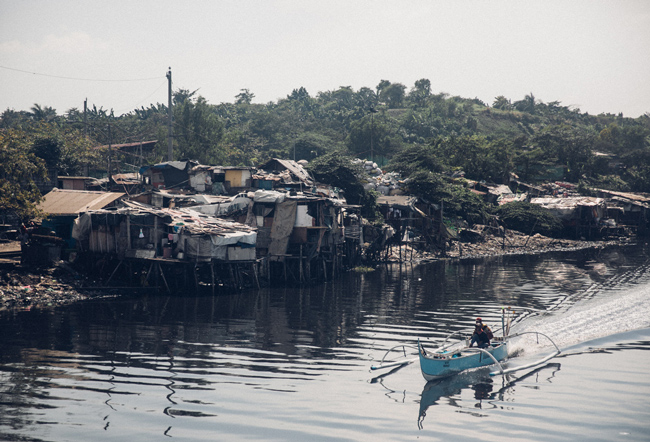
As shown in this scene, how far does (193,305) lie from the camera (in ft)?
97.6

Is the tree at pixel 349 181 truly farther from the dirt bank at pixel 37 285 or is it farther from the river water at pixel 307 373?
the dirt bank at pixel 37 285

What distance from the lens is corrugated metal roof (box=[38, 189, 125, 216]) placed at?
1390 inches


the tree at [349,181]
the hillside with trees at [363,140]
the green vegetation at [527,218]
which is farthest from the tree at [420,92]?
the tree at [349,181]

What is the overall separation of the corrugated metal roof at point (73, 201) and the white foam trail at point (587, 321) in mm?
25853

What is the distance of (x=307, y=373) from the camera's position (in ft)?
61.9

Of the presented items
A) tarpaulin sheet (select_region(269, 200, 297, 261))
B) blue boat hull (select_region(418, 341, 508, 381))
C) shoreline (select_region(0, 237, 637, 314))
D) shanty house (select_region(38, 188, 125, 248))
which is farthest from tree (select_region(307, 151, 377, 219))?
blue boat hull (select_region(418, 341, 508, 381))

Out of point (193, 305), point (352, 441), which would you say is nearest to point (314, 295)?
point (193, 305)

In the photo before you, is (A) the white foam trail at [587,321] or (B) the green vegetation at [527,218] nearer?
(A) the white foam trail at [587,321]

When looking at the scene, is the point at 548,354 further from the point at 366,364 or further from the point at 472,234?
the point at 472,234

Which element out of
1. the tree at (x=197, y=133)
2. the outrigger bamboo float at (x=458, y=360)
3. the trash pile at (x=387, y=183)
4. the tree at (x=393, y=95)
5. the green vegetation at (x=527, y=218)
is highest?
the tree at (x=393, y=95)

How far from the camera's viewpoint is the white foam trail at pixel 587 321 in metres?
24.5

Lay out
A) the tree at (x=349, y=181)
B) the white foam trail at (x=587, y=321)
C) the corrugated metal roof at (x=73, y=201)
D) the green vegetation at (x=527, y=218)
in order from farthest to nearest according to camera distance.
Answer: the green vegetation at (x=527, y=218) → the tree at (x=349, y=181) → the corrugated metal roof at (x=73, y=201) → the white foam trail at (x=587, y=321)

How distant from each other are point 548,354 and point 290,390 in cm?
1141

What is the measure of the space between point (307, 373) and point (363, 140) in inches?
2466
